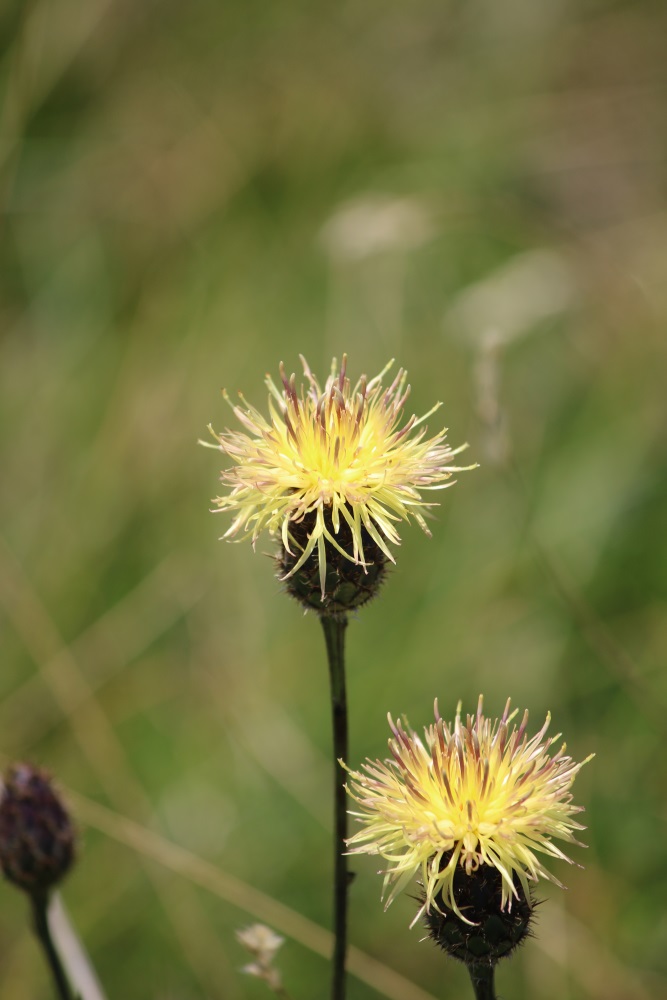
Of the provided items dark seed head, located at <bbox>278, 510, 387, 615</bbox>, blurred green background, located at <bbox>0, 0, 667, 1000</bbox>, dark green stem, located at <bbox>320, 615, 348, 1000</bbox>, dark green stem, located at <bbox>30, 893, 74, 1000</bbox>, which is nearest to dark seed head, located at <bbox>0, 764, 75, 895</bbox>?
dark green stem, located at <bbox>30, 893, 74, 1000</bbox>

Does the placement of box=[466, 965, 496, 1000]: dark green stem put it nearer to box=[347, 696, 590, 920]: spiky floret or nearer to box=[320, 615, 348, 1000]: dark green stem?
box=[347, 696, 590, 920]: spiky floret

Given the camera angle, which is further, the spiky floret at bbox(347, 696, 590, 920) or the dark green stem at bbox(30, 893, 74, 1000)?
the dark green stem at bbox(30, 893, 74, 1000)

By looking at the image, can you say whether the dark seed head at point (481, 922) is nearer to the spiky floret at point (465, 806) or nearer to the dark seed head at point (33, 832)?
the spiky floret at point (465, 806)

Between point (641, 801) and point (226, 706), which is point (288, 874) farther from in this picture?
point (641, 801)

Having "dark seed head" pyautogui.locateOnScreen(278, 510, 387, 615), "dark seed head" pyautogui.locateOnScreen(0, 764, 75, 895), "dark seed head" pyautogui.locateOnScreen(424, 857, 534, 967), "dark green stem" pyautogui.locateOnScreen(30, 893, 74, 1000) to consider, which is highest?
"dark seed head" pyautogui.locateOnScreen(278, 510, 387, 615)

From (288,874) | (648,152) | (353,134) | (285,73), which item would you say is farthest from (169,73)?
(288,874)

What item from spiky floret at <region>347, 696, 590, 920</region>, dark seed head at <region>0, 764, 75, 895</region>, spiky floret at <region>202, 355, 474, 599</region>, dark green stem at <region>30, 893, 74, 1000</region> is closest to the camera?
spiky floret at <region>347, 696, 590, 920</region>

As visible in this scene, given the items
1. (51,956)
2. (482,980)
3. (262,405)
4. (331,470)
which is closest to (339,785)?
(482,980)
